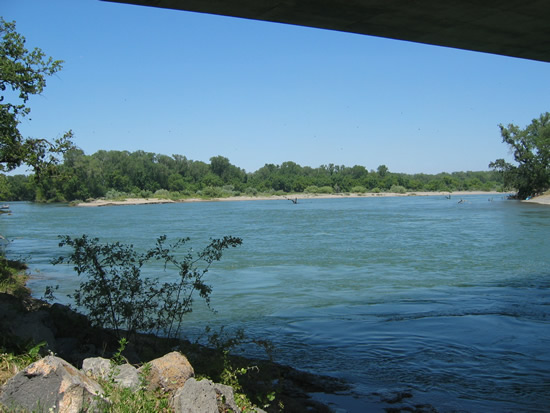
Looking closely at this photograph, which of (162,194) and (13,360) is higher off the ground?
(162,194)

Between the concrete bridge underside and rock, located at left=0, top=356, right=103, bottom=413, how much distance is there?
4.00m

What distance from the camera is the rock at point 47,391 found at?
160 inches

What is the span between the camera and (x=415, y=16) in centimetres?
689

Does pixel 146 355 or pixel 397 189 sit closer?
pixel 146 355

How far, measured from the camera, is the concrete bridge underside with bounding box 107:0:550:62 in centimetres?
629

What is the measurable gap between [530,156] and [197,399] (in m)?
88.5

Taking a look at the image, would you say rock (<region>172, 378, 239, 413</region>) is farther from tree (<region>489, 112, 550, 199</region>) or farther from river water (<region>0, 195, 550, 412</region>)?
tree (<region>489, 112, 550, 199</region>)

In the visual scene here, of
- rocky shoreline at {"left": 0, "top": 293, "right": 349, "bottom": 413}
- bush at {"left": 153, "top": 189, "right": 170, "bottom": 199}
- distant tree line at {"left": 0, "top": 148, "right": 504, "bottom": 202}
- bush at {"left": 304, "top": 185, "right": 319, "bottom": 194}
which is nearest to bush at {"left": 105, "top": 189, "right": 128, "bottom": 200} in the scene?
distant tree line at {"left": 0, "top": 148, "right": 504, "bottom": 202}

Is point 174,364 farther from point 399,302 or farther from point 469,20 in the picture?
point 399,302

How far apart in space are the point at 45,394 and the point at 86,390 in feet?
1.02

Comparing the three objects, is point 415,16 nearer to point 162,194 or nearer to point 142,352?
point 142,352

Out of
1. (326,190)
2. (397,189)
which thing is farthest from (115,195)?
(397,189)

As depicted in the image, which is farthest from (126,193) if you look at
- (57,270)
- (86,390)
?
(86,390)

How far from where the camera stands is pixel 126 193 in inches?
5527
